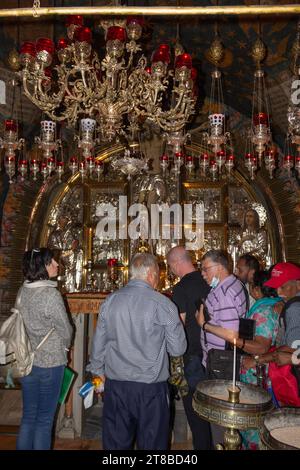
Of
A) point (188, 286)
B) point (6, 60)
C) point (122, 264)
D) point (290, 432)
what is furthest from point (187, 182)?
point (290, 432)

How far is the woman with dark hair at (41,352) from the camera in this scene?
11.3 ft

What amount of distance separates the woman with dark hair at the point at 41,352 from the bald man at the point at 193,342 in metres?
1.00

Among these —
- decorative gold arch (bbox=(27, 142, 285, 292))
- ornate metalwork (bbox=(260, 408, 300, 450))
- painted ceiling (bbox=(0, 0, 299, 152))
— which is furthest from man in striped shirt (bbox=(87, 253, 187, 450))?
decorative gold arch (bbox=(27, 142, 285, 292))

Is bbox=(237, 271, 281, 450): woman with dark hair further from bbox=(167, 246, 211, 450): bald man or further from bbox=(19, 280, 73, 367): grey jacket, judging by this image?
bbox=(19, 280, 73, 367): grey jacket

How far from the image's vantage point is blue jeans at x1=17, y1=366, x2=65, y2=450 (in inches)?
136

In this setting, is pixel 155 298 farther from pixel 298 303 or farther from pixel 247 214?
pixel 247 214

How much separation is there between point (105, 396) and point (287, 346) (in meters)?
1.36

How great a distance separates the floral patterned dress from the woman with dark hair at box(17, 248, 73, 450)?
147 centimetres

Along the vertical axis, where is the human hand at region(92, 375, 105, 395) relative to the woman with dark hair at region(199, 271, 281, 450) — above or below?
below

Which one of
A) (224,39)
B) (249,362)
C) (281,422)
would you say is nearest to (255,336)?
(249,362)

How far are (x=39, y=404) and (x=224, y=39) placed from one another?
6166 mm

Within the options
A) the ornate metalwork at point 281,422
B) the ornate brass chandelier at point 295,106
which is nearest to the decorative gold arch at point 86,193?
the ornate brass chandelier at point 295,106

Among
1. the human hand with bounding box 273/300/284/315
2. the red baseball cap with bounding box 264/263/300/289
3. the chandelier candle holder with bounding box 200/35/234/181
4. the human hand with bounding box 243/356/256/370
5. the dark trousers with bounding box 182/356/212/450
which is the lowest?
the dark trousers with bounding box 182/356/212/450

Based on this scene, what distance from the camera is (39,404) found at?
3504mm
